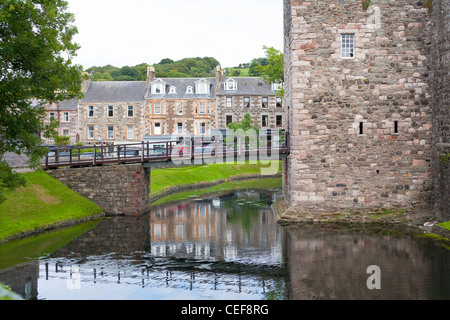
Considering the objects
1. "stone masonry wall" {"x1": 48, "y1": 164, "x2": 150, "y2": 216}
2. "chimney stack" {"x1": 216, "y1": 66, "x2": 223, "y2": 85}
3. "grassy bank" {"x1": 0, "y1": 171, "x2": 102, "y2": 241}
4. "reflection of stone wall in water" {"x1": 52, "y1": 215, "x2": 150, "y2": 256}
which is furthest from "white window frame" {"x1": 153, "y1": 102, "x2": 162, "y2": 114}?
"reflection of stone wall in water" {"x1": 52, "y1": 215, "x2": 150, "y2": 256}

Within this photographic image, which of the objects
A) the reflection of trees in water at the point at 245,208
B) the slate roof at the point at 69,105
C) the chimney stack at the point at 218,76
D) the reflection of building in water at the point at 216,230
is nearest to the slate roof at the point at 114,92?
the slate roof at the point at 69,105

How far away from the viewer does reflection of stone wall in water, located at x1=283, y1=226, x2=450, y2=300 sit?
46.3 feet

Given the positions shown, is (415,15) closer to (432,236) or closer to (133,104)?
(432,236)

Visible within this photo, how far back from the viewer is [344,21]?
81.1 feet

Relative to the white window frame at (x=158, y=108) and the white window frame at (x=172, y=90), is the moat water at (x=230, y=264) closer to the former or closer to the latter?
the white window frame at (x=158, y=108)

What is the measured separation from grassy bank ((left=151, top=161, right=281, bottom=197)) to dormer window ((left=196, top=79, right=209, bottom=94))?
43.1 ft

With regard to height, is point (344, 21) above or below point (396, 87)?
above

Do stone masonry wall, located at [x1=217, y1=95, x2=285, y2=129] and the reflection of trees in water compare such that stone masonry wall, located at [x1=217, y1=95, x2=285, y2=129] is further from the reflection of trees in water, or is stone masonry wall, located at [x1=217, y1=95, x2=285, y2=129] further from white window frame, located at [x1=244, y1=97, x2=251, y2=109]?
the reflection of trees in water

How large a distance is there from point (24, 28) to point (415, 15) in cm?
1792

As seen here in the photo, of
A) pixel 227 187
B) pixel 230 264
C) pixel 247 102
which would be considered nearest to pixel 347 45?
pixel 230 264

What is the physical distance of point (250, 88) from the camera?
64062 millimetres

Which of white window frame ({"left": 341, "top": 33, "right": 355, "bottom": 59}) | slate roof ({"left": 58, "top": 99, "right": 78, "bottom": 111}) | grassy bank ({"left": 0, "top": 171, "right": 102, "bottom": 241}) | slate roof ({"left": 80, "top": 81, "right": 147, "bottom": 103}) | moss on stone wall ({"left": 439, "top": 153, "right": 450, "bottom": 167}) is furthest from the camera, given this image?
slate roof ({"left": 58, "top": 99, "right": 78, "bottom": 111})
